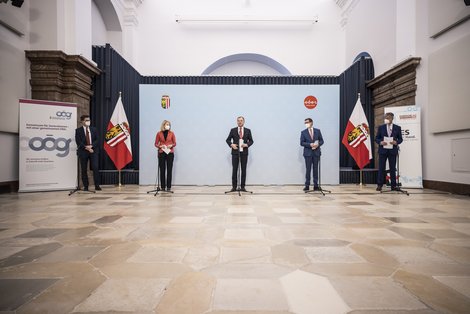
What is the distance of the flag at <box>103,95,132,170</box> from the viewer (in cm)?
658

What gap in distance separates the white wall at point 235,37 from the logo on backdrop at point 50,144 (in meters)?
5.80

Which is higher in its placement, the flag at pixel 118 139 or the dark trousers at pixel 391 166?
the flag at pixel 118 139

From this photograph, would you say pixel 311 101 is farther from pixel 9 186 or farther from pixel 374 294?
pixel 9 186

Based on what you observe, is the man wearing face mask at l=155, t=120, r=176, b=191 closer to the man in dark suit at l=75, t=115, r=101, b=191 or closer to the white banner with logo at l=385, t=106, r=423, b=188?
the man in dark suit at l=75, t=115, r=101, b=191

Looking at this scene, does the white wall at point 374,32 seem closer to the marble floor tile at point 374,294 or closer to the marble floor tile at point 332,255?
the marble floor tile at point 332,255

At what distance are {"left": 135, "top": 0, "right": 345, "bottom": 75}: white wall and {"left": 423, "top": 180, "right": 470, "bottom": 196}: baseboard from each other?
21.1ft

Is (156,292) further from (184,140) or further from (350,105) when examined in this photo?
(350,105)

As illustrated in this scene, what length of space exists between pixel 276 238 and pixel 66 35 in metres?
7.00

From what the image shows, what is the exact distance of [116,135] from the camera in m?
6.59

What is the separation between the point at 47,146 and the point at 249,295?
6252 millimetres

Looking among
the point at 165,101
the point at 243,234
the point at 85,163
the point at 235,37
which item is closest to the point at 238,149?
the point at 165,101

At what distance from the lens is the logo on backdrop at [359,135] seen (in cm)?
651

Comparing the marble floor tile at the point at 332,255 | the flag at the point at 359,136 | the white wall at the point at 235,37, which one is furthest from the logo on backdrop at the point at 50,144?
the flag at the point at 359,136

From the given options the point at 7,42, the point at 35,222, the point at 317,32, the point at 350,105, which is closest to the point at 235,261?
the point at 35,222
